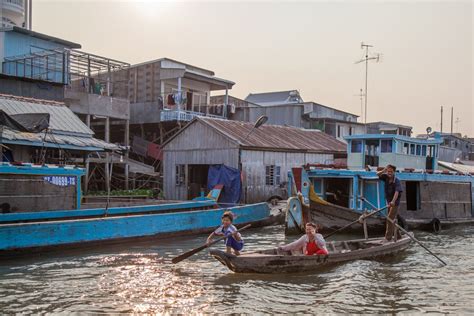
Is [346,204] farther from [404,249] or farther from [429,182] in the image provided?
[404,249]

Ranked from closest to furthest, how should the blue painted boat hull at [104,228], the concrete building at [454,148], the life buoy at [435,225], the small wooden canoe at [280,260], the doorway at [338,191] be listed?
1. the small wooden canoe at [280,260]
2. the blue painted boat hull at [104,228]
3. the life buoy at [435,225]
4. the doorway at [338,191]
5. the concrete building at [454,148]

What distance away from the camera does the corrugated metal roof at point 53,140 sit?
17781mm

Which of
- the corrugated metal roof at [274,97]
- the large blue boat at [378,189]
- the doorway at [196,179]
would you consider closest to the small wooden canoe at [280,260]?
the large blue boat at [378,189]

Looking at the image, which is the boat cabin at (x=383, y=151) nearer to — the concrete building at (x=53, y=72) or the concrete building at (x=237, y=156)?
the concrete building at (x=237, y=156)

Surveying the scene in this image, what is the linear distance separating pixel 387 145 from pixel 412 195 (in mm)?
2304

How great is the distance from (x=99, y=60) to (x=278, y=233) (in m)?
14.6

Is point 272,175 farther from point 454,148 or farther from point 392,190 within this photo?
point 454,148

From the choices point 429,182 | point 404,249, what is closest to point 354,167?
point 429,182

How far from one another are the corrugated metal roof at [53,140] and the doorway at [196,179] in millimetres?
5312

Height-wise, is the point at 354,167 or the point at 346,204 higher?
the point at 354,167

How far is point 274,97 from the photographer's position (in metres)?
46.4

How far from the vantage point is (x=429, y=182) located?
799 inches

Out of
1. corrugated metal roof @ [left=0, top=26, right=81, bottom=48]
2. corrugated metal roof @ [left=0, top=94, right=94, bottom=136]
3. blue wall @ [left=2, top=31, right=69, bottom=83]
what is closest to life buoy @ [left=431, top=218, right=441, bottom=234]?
corrugated metal roof @ [left=0, top=94, right=94, bottom=136]

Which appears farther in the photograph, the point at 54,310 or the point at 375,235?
the point at 375,235
